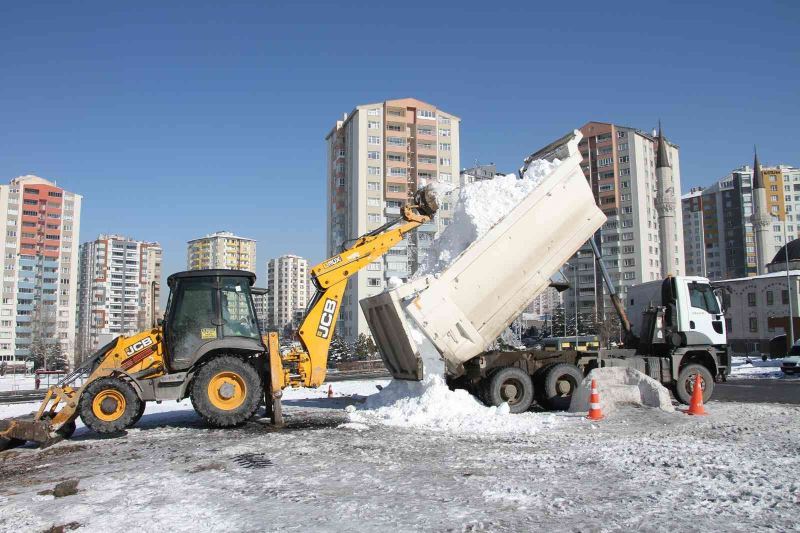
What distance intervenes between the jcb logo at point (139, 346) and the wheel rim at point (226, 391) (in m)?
1.31

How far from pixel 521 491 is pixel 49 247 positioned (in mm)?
100696

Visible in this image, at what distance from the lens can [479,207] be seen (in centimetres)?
1166

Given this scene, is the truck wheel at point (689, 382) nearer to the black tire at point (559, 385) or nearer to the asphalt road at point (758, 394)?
the asphalt road at point (758, 394)

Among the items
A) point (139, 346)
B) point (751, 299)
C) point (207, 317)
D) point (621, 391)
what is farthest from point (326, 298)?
point (751, 299)

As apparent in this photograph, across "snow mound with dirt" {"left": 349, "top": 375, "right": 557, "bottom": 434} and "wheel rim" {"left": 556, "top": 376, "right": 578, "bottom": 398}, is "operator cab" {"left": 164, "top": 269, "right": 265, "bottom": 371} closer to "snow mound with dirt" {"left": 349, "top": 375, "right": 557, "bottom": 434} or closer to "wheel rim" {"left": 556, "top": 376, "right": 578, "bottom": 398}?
"snow mound with dirt" {"left": 349, "top": 375, "right": 557, "bottom": 434}

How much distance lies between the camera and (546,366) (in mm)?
12188

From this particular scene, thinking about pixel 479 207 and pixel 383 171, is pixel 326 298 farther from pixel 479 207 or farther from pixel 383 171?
pixel 383 171

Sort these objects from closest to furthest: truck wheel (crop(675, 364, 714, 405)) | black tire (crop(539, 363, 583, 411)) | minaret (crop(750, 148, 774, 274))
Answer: black tire (crop(539, 363, 583, 411)) → truck wheel (crop(675, 364, 714, 405)) → minaret (crop(750, 148, 774, 274))

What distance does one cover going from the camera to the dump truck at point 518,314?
35.2 ft

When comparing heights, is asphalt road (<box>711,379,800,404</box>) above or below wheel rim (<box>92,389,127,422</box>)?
below

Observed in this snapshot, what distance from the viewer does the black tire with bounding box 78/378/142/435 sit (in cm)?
924

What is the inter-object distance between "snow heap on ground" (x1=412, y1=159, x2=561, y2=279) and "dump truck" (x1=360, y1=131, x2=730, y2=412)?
22cm

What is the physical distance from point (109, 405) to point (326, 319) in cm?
390

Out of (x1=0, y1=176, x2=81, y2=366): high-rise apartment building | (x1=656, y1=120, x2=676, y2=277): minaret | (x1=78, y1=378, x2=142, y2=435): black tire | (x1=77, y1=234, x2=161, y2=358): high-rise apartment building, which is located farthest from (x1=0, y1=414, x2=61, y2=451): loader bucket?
(x1=77, y1=234, x2=161, y2=358): high-rise apartment building
